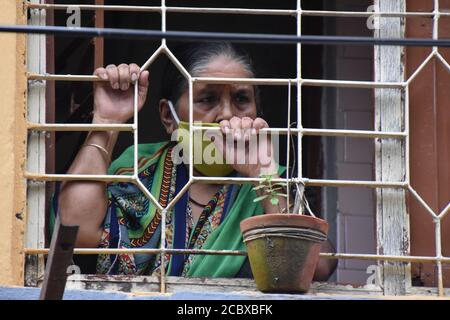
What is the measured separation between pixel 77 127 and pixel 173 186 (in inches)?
28.4

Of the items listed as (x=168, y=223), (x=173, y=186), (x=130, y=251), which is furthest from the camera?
(x=173, y=186)

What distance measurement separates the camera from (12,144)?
4691 mm

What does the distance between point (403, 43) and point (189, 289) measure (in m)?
1.21

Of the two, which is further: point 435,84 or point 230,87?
point 230,87

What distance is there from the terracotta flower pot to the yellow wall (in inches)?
27.6

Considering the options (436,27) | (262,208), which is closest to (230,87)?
(262,208)

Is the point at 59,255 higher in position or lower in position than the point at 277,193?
lower

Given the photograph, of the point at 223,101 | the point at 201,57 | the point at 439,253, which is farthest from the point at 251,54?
the point at 439,253

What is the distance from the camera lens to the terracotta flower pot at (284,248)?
14.6 feet

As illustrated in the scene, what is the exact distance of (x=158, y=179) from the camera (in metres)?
5.43

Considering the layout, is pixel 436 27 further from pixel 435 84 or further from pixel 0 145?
pixel 0 145

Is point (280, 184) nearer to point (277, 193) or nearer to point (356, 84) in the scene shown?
point (277, 193)

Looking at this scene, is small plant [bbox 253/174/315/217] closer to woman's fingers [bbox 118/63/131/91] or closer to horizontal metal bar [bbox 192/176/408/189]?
horizontal metal bar [bbox 192/176/408/189]

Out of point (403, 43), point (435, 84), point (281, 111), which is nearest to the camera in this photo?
point (403, 43)
